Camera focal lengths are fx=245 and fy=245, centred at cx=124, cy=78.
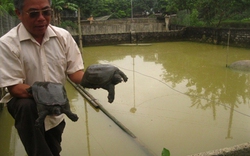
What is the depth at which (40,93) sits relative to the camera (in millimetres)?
1141

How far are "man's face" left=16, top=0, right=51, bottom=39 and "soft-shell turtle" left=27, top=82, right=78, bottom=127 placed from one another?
1.03 ft

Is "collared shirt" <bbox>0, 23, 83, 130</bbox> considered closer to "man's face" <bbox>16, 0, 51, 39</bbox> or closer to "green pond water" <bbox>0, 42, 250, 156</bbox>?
"man's face" <bbox>16, 0, 51, 39</bbox>

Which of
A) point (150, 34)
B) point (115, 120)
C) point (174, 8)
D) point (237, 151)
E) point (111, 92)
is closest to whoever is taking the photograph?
point (111, 92)

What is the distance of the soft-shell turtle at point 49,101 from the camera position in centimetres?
109

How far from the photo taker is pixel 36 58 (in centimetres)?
134

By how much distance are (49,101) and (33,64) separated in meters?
0.32

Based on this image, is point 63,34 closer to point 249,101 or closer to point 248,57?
point 249,101

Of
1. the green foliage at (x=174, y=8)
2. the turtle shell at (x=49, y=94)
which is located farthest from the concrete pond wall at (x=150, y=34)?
the turtle shell at (x=49, y=94)

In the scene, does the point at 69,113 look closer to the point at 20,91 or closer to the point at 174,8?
the point at 20,91

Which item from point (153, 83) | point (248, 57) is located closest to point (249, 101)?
point (153, 83)

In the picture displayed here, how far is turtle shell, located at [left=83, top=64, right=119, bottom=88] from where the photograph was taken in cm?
123

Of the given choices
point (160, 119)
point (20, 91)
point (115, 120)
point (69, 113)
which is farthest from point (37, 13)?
point (160, 119)

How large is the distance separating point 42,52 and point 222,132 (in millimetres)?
2283

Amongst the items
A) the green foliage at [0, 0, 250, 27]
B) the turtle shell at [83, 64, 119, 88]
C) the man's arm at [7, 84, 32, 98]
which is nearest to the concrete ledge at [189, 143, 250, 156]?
the turtle shell at [83, 64, 119, 88]
